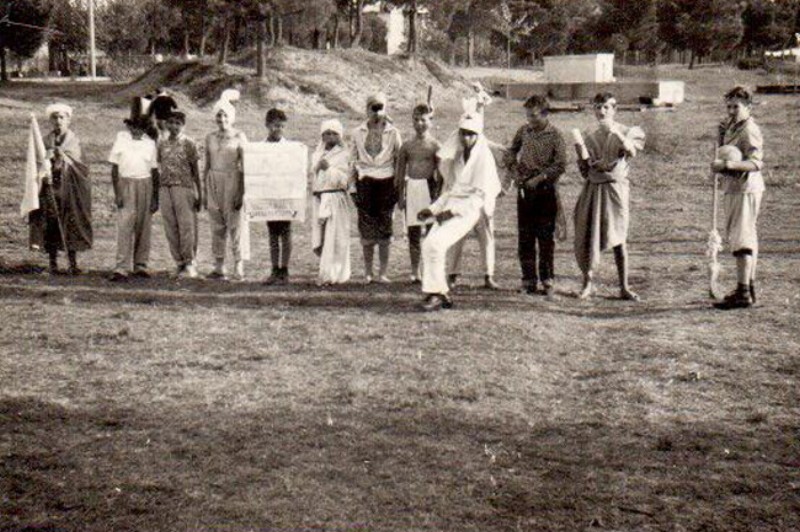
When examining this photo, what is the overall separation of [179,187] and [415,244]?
8.52ft

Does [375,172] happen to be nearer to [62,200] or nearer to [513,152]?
[513,152]

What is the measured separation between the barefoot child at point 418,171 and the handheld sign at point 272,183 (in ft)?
3.45

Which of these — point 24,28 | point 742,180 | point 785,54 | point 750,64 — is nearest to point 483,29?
point 750,64

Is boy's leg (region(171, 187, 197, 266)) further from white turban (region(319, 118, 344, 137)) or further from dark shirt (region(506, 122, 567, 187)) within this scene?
dark shirt (region(506, 122, 567, 187))

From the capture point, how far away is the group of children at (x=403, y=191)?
369 inches

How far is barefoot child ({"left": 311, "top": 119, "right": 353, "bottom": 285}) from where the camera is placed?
10391 mm

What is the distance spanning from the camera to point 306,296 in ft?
32.9

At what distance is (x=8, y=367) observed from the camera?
7.44 m

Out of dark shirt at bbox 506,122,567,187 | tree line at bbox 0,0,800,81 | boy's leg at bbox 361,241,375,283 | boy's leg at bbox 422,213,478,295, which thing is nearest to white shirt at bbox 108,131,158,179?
boy's leg at bbox 361,241,375,283

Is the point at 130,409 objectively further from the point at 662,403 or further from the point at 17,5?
the point at 17,5

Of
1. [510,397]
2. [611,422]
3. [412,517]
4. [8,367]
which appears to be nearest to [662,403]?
[611,422]

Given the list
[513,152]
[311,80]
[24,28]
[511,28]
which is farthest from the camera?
[511,28]

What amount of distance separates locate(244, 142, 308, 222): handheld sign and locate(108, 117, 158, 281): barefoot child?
1.14m

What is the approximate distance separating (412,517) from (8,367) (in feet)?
13.1
